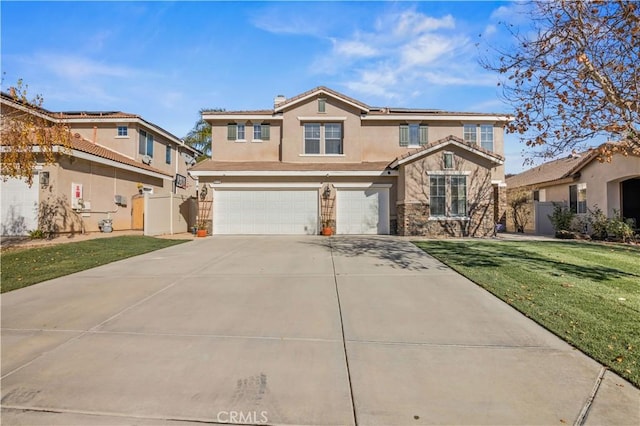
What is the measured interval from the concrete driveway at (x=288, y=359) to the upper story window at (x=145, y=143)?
15.7m

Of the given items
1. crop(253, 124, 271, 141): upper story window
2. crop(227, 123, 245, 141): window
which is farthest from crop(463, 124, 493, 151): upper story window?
crop(227, 123, 245, 141): window

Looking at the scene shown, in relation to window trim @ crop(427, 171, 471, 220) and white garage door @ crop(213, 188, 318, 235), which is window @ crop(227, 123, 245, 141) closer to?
white garage door @ crop(213, 188, 318, 235)

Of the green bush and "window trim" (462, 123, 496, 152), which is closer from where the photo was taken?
the green bush

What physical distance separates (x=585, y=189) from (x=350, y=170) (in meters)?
12.1

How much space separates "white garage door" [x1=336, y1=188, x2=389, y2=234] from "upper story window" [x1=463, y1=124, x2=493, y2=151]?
6.32 metres

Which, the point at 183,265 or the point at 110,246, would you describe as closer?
the point at 183,265

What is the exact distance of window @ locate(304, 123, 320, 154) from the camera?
1759 centimetres

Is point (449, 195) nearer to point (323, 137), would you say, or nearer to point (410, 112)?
point (410, 112)

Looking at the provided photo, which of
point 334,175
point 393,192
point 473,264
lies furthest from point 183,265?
point 393,192

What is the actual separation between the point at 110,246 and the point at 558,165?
2469 centimetres

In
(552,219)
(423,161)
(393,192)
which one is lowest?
(552,219)

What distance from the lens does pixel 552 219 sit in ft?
51.2

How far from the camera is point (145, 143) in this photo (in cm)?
2067

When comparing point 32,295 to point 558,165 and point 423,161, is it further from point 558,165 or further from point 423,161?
point 558,165
